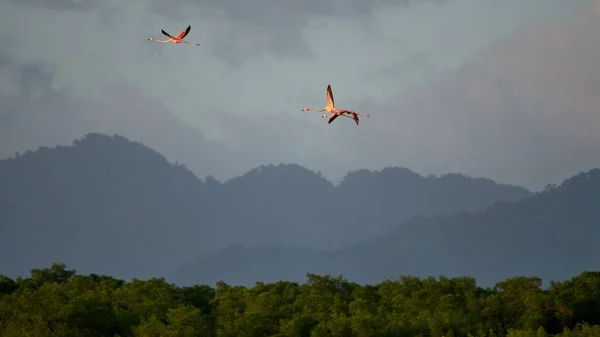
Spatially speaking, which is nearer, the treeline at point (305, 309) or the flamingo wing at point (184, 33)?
the flamingo wing at point (184, 33)

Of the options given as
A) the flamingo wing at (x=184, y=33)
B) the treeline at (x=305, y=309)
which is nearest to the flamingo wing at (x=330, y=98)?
the flamingo wing at (x=184, y=33)

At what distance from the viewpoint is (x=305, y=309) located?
217 ft

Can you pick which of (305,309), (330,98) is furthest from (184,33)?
(305,309)

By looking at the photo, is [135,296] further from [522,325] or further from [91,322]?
[522,325]

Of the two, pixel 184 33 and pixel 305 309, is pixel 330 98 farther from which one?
pixel 305 309

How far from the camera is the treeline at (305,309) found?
5528cm

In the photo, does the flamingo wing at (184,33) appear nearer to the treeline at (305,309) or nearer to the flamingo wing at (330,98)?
the flamingo wing at (330,98)

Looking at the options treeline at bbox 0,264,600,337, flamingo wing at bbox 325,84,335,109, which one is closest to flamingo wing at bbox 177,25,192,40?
flamingo wing at bbox 325,84,335,109

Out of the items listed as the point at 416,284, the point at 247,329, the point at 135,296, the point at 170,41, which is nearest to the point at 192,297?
the point at 135,296

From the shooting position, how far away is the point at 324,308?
2761 inches

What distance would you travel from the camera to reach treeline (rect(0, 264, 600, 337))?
55281 millimetres

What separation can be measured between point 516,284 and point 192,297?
2840cm

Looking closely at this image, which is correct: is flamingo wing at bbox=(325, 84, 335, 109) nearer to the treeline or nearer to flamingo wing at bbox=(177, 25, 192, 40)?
flamingo wing at bbox=(177, 25, 192, 40)

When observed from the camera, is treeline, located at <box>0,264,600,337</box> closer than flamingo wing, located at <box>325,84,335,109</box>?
No
